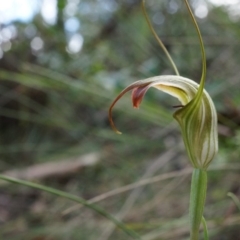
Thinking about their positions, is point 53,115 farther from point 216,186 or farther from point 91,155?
point 216,186

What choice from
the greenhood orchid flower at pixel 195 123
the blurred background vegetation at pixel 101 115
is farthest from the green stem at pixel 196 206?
the blurred background vegetation at pixel 101 115

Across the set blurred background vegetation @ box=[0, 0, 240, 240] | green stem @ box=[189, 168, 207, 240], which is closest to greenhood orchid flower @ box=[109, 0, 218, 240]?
green stem @ box=[189, 168, 207, 240]

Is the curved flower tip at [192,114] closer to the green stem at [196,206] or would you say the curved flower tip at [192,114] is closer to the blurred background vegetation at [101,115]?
the green stem at [196,206]

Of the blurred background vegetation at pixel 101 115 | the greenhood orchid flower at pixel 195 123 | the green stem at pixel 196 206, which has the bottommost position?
the green stem at pixel 196 206

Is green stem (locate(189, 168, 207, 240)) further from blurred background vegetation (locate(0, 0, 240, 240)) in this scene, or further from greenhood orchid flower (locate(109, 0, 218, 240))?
blurred background vegetation (locate(0, 0, 240, 240))

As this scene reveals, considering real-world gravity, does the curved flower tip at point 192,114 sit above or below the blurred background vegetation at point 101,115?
below
